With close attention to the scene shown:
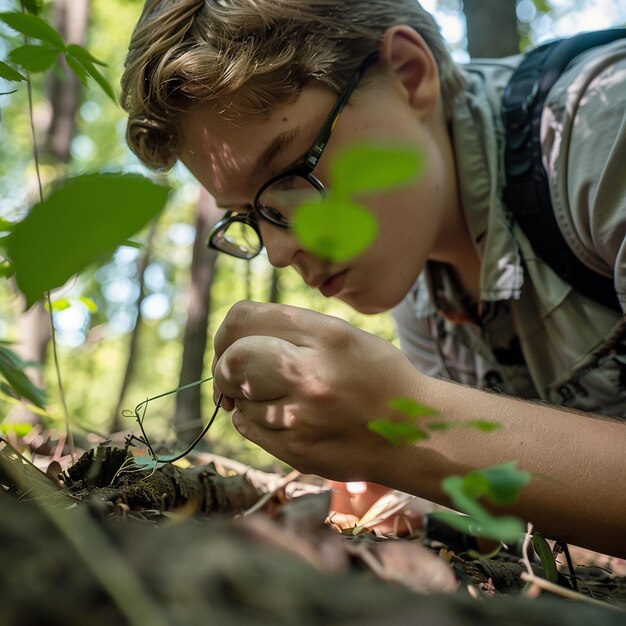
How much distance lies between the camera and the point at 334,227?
0.33 meters

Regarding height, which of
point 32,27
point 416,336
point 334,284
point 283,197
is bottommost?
point 416,336

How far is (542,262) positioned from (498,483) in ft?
5.17

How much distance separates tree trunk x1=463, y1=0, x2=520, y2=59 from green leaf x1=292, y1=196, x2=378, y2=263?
369 centimetres

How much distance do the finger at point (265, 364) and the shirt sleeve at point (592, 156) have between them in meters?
0.92

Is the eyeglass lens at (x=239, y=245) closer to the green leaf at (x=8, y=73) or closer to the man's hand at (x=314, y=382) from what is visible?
the man's hand at (x=314, y=382)

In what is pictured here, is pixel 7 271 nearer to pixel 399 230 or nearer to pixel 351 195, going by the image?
pixel 351 195

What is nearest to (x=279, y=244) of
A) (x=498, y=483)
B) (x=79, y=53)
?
(x=79, y=53)

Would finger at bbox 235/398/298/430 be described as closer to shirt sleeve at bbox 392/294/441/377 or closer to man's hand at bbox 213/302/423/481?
man's hand at bbox 213/302/423/481

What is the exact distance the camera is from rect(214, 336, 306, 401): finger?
106 centimetres

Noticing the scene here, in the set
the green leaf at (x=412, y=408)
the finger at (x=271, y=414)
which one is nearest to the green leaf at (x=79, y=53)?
the finger at (x=271, y=414)

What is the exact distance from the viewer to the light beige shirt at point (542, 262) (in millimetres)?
1590

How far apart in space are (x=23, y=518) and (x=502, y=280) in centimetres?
178

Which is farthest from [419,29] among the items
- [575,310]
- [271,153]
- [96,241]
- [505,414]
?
[96,241]

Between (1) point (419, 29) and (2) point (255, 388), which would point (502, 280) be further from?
(2) point (255, 388)
